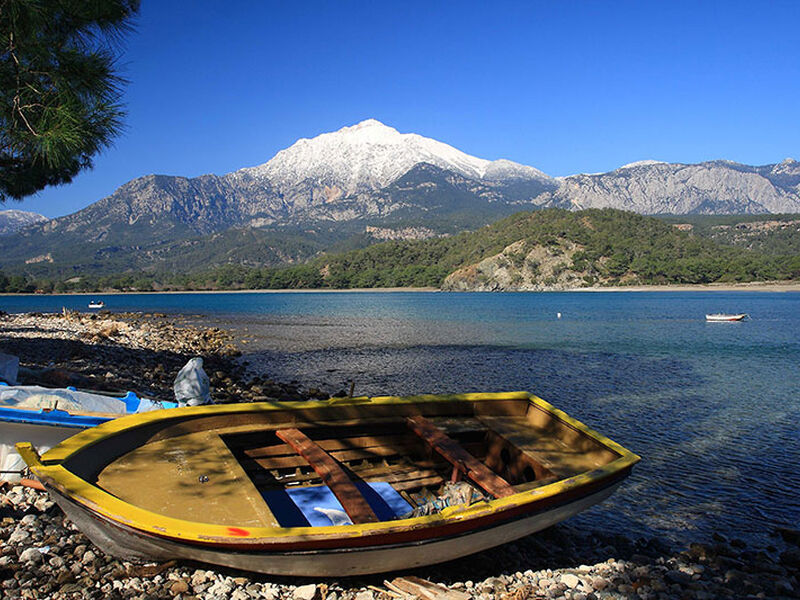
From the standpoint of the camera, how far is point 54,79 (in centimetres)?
914

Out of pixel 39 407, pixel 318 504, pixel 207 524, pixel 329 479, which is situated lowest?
pixel 318 504

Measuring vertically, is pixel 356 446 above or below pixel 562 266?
below

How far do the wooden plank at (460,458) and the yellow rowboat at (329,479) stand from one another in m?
0.02

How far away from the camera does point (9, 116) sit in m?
8.94

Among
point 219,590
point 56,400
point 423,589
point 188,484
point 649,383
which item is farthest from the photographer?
point 649,383

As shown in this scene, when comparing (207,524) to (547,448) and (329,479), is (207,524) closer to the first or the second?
(329,479)

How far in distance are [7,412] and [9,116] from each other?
199 inches

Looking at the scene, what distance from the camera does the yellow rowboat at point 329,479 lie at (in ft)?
15.4

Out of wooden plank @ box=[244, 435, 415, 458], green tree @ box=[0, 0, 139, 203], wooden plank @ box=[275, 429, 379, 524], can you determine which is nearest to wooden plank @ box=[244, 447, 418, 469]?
wooden plank @ box=[244, 435, 415, 458]

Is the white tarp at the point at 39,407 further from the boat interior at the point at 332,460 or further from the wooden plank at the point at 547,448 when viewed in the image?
the wooden plank at the point at 547,448

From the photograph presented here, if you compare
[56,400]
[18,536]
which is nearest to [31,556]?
[18,536]

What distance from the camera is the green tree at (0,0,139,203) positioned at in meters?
8.70

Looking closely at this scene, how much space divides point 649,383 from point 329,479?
19475 mm

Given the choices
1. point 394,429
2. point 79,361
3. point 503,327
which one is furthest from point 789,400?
point 503,327
